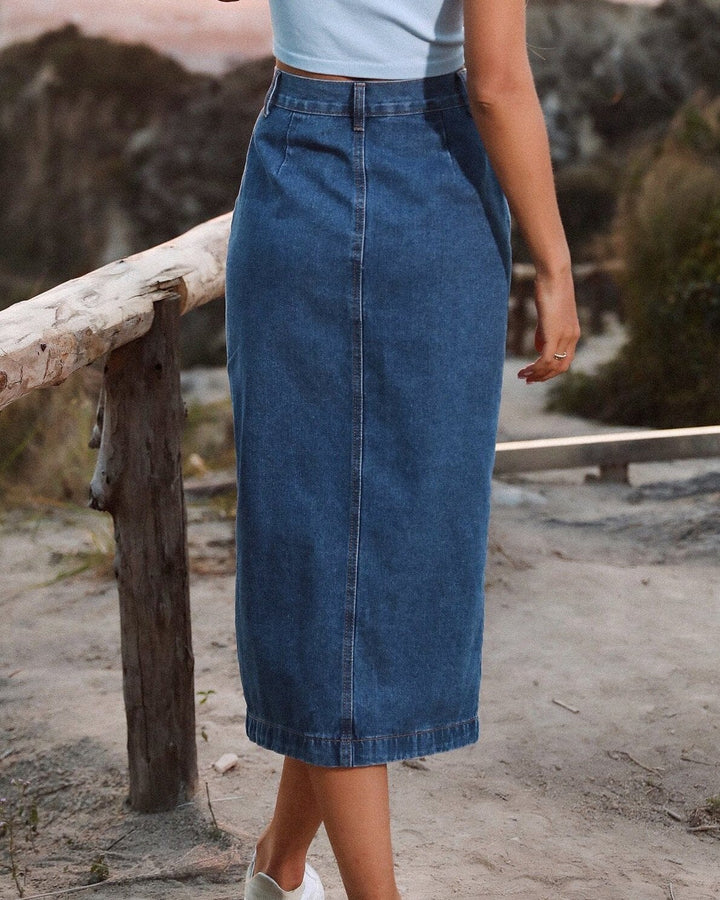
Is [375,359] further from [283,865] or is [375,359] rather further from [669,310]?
[669,310]

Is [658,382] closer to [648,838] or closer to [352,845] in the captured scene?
[648,838]

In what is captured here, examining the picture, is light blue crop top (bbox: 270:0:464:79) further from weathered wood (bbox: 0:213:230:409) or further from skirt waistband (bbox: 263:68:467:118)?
weathered wood (bbox: 0:213:230:409)

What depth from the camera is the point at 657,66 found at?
826 cm

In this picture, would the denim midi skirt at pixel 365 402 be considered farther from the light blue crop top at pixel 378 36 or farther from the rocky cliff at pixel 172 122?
the rocky cliff at pixel 172 122

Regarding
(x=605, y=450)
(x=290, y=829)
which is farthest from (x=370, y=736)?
(x=605, y=450)

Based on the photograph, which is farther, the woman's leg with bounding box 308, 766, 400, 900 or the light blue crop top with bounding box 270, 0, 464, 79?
the woman's leg with bounding box 308, 766, 400, 900

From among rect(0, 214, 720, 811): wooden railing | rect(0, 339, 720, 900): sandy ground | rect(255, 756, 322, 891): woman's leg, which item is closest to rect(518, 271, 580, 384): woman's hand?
rect(255, 756, 322, 891): woman's leg

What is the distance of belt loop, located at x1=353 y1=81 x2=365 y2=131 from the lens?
140 cm

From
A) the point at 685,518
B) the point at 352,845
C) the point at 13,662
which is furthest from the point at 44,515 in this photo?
the point at 352,845

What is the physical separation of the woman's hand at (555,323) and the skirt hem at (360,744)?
19.4 inches

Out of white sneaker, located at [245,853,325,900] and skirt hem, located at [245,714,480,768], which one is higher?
skirt hem, located at [245,714,480,768]

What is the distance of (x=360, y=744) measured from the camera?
5.01 ft

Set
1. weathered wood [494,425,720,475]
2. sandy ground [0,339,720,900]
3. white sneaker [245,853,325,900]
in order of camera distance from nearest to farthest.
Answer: white sneaker [245,853,325,900]
sandy ground [0,339,720,900]
weathered wood [494,425,720,475]

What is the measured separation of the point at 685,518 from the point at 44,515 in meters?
2.44
